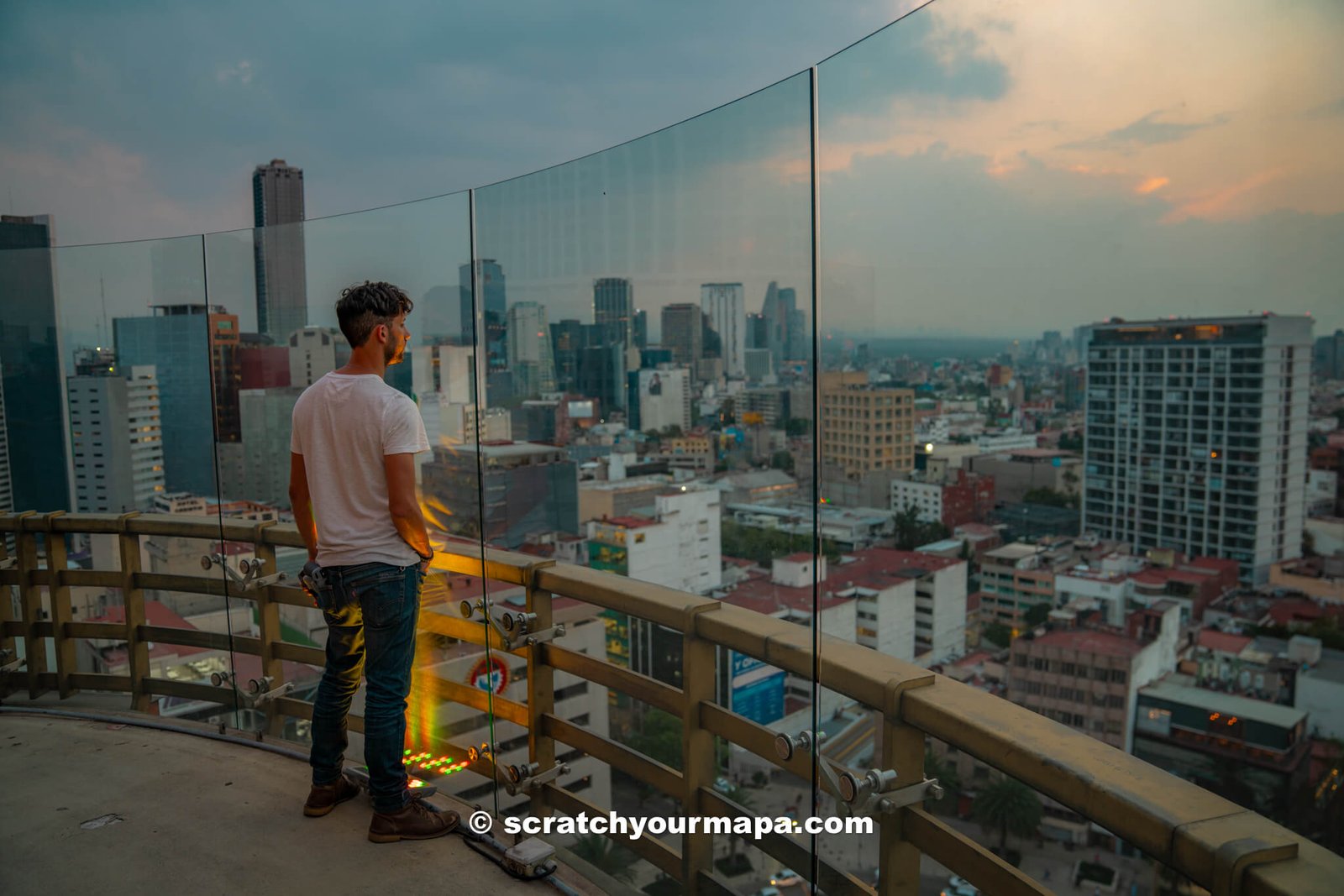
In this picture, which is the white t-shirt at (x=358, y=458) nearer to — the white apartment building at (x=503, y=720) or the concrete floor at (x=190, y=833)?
the white apartment building at (x=503, y=720)

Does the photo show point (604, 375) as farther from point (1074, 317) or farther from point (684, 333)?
point (1074, 317)

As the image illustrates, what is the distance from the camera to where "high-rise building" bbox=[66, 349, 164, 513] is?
319 centimetres

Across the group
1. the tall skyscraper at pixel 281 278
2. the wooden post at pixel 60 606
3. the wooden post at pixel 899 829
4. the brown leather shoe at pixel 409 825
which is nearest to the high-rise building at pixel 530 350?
the tall skyscraper at pixel 281 278

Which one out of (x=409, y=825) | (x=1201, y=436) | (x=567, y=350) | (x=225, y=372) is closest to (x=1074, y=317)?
(x=1201, y=436)

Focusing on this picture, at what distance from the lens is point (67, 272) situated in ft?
11.0

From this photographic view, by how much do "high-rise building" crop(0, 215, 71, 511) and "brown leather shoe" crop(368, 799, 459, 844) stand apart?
7.09 feet

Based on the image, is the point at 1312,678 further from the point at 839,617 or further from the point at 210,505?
the point at 210,505

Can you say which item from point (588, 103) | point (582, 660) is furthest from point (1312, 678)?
point (588, 103)

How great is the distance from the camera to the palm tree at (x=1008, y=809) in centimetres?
140

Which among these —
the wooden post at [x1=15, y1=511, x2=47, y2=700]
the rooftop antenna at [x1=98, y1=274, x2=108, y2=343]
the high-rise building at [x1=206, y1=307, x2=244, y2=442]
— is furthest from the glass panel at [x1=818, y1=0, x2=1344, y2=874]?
the wooden post at [x1=15, y1=511, x2=47, y2=700]

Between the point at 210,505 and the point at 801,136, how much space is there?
2.46 metres

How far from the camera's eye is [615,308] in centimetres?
210

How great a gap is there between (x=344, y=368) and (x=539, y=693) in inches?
36.6

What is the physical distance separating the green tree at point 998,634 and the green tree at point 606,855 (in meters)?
1.08
